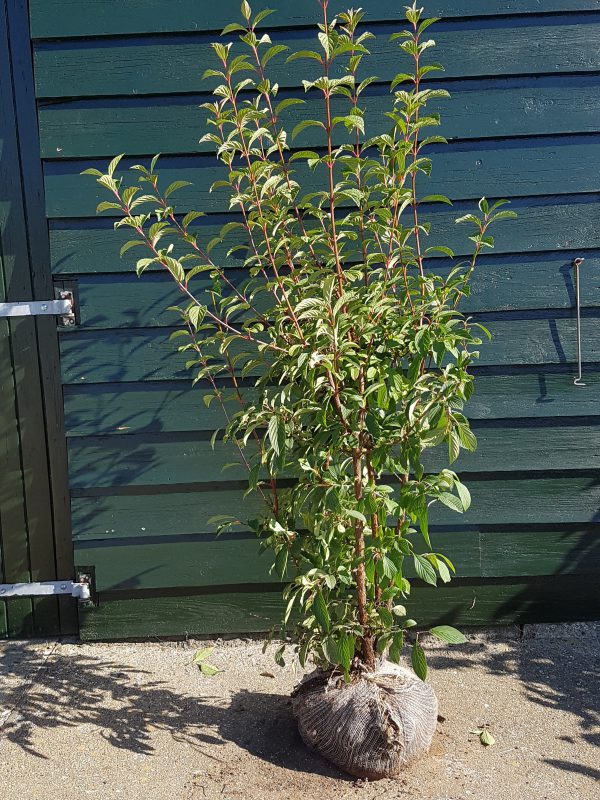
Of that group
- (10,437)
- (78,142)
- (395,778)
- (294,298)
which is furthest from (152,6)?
(395,778)

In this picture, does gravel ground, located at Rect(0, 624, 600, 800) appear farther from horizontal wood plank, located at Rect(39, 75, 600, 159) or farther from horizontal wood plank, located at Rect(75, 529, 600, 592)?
horizontal wood plank, located at Rect(39, 75, 600, 159)

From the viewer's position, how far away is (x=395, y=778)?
223cm

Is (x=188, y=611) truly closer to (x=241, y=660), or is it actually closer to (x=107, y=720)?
(x=241, y=660)

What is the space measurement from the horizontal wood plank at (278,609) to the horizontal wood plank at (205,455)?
472 mm

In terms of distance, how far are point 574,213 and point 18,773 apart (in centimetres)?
259

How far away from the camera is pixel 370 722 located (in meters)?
2.21

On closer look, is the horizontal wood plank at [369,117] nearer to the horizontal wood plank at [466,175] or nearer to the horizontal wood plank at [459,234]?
the horizontal wood plank at [466,175]

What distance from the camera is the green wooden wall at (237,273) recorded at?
9.12 ft

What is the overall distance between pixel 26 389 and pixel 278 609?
128cm

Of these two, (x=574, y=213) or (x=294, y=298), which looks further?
(x=574, y=213)

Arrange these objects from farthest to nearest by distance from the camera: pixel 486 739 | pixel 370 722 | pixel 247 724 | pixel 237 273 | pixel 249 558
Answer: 1. pixel 249 558
2. pixel 237 273
3. pixel 247 724
4. pixel 486 739
5. pixel 370 722

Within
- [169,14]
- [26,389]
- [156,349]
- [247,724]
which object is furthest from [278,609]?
[169,14]

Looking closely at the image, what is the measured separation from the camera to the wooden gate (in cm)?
289

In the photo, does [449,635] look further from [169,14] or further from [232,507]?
[169,14]
